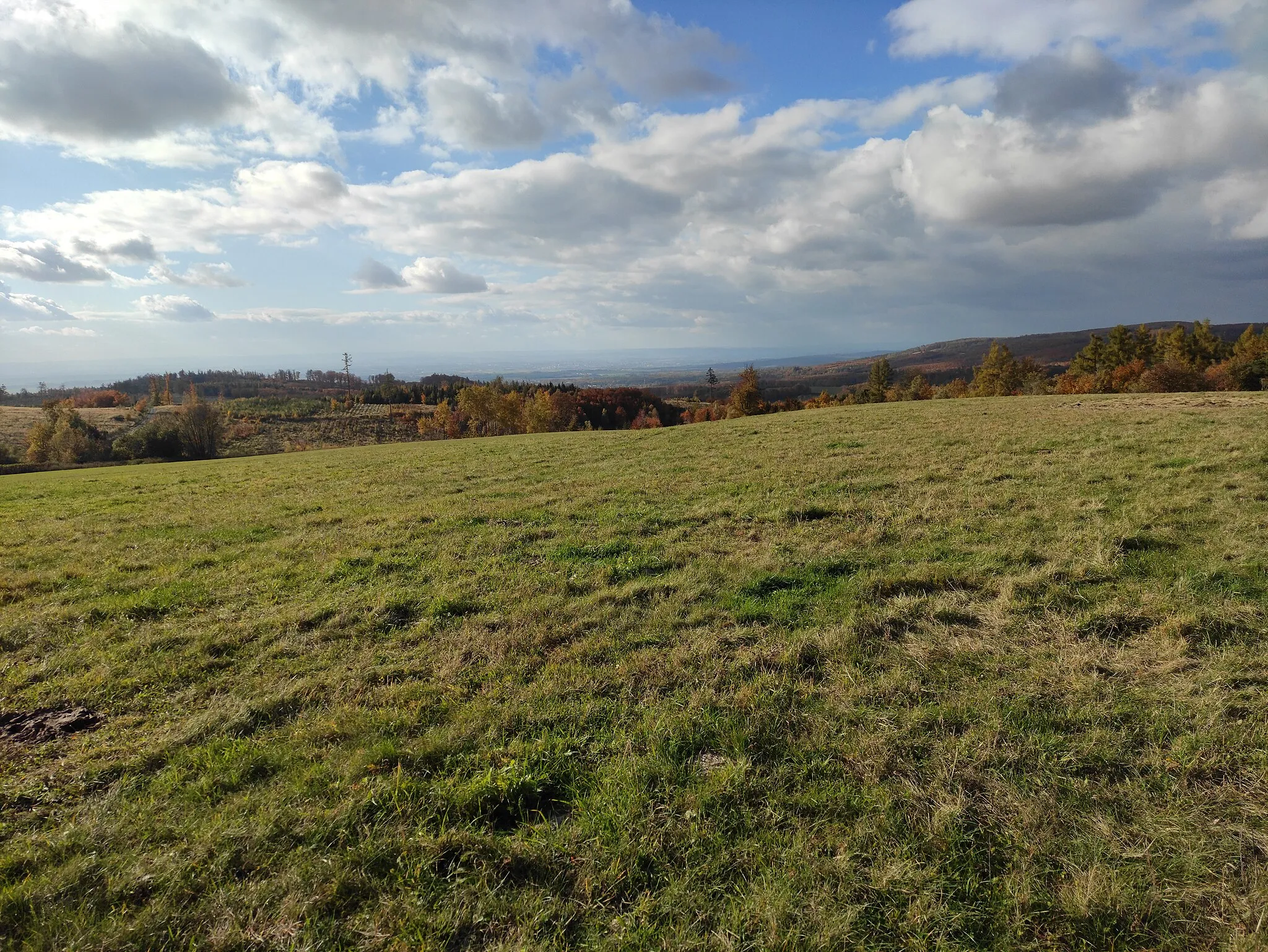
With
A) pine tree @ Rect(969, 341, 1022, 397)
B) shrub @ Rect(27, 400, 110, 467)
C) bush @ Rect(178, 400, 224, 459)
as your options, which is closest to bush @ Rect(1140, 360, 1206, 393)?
pine tree @ Rect(969, 341, 1022, 397)

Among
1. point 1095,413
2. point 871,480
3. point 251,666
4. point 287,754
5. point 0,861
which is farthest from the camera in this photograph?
point 1095,413

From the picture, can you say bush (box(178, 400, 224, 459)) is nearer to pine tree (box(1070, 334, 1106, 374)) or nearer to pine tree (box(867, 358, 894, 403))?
pine tree (box(867, 358, 894, 403))

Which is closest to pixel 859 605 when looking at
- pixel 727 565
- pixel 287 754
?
pixel 727 565

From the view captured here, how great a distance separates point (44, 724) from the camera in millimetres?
Answer: 5305

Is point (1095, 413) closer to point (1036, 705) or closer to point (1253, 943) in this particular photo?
point (1036, 705)

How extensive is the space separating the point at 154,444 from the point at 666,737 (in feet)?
302

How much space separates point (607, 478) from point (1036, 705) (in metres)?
12.9

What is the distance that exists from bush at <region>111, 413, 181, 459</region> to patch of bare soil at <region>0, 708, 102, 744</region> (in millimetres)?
84350

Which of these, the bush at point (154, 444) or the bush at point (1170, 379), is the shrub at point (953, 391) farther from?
the bush at point (154, 444)

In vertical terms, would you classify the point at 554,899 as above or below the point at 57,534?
below

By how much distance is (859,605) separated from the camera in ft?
23.3

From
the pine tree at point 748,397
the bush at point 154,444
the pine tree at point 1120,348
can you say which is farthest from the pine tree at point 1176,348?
the bush at point 154,444

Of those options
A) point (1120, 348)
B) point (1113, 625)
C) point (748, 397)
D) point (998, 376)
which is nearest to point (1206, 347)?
point (1120, 348)

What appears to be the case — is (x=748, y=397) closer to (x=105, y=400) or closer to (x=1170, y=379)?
(x=1170, y=379)
